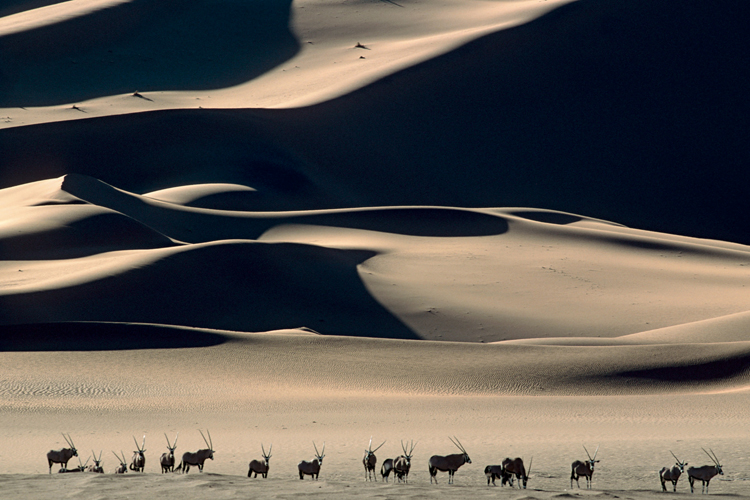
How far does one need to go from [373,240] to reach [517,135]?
16.6m

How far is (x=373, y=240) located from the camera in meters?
25.7

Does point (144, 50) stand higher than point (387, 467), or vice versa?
point (144, 50)

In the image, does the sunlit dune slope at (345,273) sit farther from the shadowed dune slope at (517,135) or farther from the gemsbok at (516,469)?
the gemsbok at (516,469)

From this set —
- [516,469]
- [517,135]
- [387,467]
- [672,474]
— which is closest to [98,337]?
[387,467]

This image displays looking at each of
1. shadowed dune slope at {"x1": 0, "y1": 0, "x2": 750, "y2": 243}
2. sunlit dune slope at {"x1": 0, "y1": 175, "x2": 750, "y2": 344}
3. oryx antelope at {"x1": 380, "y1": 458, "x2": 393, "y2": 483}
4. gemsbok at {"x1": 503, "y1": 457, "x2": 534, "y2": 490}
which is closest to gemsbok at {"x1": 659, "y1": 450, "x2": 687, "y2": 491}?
gemsbok at {"x1": 503, "y1": 457, "x2": 534, "y2": 490}

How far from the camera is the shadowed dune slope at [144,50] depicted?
150 feet

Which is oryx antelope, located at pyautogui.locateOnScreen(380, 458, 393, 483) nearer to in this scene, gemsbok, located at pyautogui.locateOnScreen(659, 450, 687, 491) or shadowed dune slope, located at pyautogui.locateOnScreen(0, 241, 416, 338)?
gemsbok, located at pyautogui.locateOnScreen(659, 450, 687, 491)

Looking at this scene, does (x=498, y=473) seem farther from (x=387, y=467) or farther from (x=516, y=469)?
(x=387, y=467)

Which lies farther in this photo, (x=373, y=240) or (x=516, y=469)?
(x=373, y=240)

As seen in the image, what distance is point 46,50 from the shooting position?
4800cm

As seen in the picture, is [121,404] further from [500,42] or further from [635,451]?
[500,42]

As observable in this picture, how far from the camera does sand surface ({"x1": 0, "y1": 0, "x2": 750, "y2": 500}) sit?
9.75 meters

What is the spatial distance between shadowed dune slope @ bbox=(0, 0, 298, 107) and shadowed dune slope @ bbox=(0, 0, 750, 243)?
10001 millimetres

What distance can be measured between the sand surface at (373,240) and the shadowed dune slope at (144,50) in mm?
171
